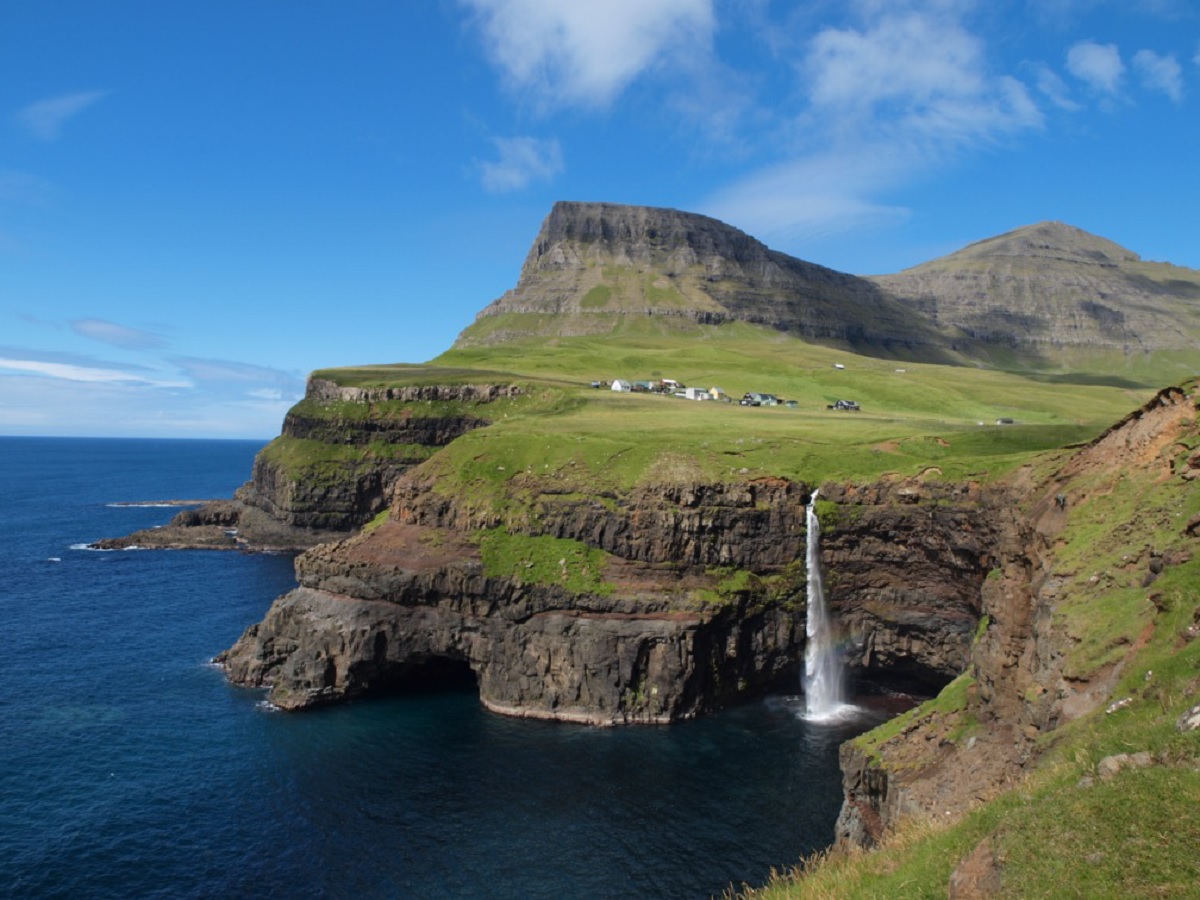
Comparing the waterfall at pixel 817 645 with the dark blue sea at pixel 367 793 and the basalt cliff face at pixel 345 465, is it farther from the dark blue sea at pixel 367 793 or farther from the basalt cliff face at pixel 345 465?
the basalt cliff face at pixel 345 465

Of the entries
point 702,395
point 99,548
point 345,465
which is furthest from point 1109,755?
point 99,548

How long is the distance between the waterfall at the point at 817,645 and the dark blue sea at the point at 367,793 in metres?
3.26

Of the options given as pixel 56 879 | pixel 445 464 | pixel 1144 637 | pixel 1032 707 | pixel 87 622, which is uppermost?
pixel 445 464

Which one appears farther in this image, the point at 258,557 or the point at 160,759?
A: the point at 258,557

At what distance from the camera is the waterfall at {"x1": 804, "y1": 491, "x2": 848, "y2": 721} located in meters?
68.1

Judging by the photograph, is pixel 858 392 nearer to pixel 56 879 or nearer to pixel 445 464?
pixel 445 464

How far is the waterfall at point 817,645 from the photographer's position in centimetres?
6806

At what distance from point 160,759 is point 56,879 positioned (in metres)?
14.4

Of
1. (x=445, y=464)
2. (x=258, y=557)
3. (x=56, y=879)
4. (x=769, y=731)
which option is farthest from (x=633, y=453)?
(x=258, y=557)

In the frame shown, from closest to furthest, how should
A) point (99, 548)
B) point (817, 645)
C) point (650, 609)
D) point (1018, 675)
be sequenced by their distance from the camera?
point (1018, 675)
point (650, 609)
point (817, 645)
point (99, 548)

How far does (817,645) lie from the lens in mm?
69438

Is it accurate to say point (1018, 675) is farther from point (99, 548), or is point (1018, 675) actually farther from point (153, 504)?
point (153, 504)

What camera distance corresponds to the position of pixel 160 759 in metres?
55.9

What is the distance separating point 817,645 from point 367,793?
39841mm
